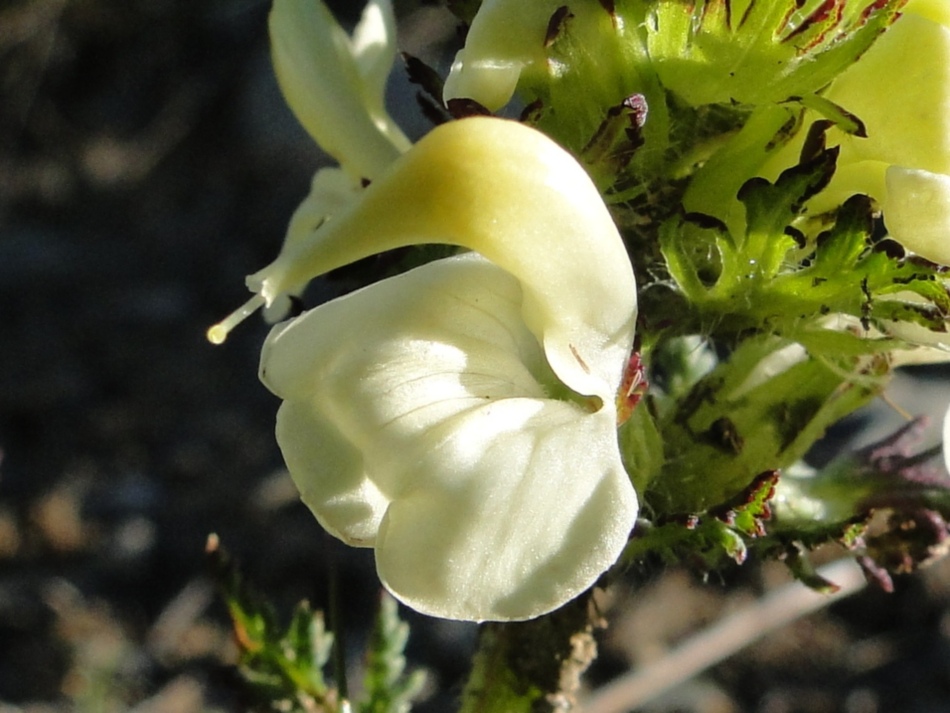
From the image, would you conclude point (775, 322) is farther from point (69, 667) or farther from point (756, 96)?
point (69, 667)

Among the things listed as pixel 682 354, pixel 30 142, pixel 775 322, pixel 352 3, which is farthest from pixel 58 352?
pixel 775 322

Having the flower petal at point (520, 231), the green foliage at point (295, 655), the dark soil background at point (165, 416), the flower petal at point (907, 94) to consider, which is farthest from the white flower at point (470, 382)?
the dark soil background at point (165, 416)

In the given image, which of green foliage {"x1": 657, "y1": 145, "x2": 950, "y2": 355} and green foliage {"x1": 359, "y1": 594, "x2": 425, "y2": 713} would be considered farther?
green foliage {"x1": 359, "y1": 594, "x2": 425, "y2": 713}

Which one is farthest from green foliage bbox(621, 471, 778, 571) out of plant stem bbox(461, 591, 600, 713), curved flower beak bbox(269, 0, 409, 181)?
curved flower beak bbox(269, 0, 409, 181)

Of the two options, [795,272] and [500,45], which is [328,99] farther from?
[795,272]

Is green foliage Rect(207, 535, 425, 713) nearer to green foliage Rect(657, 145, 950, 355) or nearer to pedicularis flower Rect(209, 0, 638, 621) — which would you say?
pedicularis flower Rect(209, 0, 638, 621)
